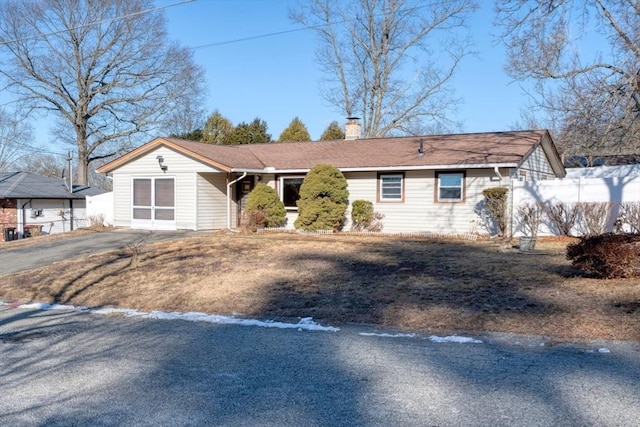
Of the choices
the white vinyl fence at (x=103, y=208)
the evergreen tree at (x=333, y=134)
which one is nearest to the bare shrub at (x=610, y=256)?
the white vinyl fence at (x=103, y=208)

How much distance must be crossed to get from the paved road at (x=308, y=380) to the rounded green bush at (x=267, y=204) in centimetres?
1180

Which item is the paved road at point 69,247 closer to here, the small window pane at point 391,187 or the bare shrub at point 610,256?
the small window pane at point 391,187

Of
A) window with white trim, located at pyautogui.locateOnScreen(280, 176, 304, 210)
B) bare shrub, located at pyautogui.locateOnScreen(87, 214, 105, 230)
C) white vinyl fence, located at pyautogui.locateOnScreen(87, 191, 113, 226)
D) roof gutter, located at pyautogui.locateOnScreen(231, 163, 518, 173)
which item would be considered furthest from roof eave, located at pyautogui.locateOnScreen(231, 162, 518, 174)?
bare shrub, located at pyautogui.locateOnScreen(87, 214, 105, 230)

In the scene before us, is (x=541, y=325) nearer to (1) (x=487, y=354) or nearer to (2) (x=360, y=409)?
(1) (x=487, y=354)

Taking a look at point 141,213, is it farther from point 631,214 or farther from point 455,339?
point 455,339

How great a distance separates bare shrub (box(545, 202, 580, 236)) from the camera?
15.3m

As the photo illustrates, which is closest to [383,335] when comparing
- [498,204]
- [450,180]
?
[498,204]

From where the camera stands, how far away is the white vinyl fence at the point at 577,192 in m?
14.9

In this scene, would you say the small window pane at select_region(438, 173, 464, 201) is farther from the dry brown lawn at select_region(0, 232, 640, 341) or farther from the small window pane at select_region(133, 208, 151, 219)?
the small window pane at select_region(133, 208, 151, 219)

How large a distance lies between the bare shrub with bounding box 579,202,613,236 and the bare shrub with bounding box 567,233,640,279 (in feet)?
22.3

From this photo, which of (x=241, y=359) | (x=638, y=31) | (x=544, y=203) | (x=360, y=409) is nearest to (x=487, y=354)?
(x=360, y=409)

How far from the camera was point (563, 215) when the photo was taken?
51.1 feet

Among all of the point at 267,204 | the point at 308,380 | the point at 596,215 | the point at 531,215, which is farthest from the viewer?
the point at 267,204

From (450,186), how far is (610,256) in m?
9.47
